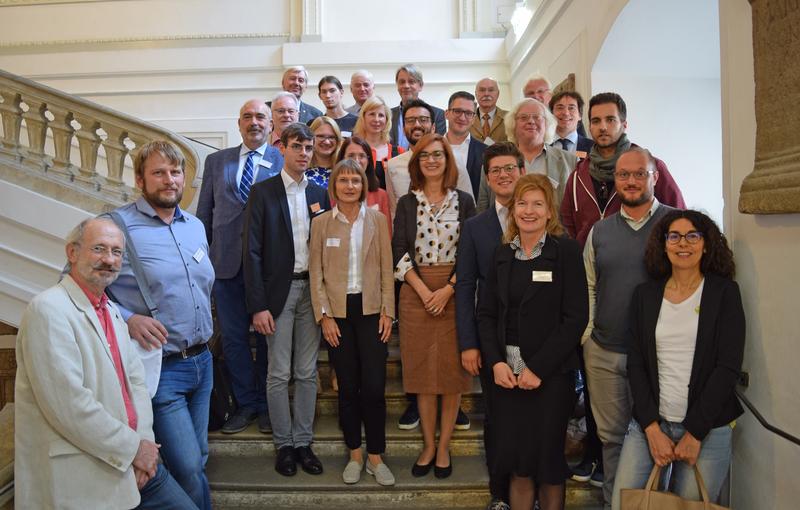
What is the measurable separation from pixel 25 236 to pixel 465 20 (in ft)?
18.0

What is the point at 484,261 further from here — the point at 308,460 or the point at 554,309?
the point at 308,460

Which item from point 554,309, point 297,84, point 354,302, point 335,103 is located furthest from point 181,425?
point 297,84

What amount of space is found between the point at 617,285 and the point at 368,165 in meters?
1.41

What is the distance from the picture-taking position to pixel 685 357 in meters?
2.09

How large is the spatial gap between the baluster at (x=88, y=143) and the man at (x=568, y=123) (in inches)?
130

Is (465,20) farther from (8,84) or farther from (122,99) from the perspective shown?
(8,84)

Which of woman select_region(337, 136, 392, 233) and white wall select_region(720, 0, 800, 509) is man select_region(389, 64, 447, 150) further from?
white wall select_region(720, 0, 800, 509)

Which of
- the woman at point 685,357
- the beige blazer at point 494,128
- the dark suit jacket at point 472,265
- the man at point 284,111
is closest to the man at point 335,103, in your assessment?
the man at point 284,111

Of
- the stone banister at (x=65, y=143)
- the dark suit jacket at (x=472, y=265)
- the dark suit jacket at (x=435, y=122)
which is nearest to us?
the dark suit jacket at (x=472, y=265)

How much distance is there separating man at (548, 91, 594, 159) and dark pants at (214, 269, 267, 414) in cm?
209

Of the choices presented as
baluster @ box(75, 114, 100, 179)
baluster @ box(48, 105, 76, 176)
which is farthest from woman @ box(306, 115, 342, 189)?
baluster @ box(48, 105, 76, 176)

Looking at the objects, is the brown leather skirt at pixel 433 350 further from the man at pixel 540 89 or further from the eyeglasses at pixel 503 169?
the man at pixel 540 89

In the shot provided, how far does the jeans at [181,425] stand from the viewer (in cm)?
221

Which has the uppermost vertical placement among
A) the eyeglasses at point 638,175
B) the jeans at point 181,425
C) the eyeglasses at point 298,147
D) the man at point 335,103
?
the man at point 335,103
